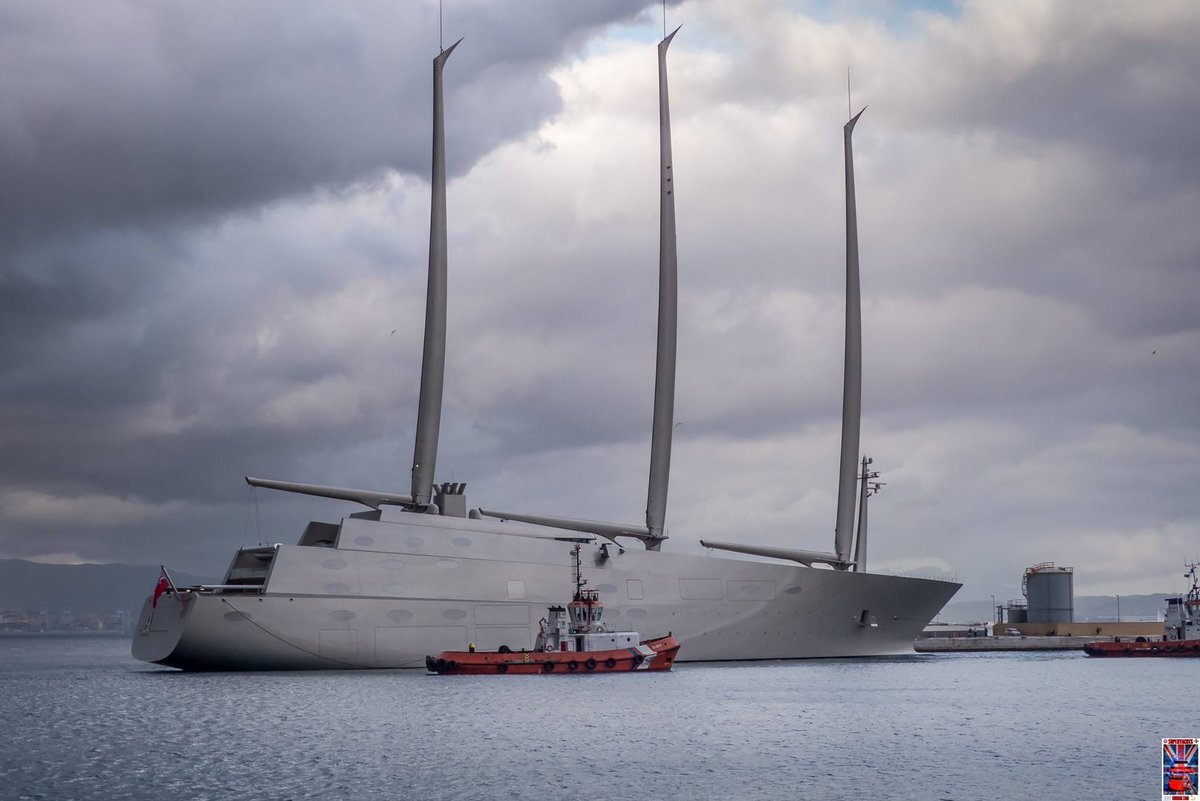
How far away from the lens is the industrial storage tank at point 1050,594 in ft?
363

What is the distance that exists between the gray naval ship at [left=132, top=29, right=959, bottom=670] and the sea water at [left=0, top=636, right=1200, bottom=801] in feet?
5.78

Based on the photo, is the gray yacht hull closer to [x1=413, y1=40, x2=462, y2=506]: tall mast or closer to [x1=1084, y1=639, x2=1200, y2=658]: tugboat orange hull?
[x1=413, y1=40, x2=462, y2=506]: tall mast

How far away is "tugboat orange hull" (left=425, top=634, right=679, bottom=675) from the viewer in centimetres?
5038

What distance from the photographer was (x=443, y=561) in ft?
169

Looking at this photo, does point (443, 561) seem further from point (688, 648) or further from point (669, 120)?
point (669, 120)

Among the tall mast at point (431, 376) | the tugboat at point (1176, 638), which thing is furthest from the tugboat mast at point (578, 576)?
the tugboat at point (1176, 638)

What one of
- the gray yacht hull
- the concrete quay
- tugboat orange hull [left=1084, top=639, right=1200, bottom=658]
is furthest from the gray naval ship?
the concrete quay

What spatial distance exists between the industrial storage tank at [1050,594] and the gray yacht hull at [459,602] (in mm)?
56480

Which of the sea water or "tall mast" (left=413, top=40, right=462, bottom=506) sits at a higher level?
"tall mast" (left=413, top=40, right=462, bottom=506)

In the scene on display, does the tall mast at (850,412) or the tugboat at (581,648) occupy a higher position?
the tall mast at (850,412)

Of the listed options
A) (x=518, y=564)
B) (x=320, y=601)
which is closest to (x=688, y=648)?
(x=518, y=564)

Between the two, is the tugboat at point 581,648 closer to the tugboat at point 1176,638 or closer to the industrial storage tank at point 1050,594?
the tugboat at point 1176,638

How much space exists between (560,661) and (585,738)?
17595 mm

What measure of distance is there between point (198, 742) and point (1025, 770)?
66.5 ft
